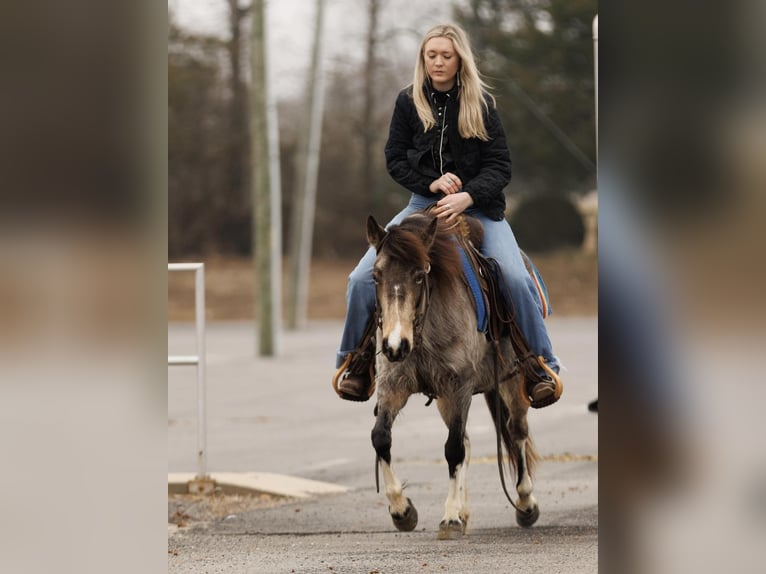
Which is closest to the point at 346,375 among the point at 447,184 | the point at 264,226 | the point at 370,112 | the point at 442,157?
the point at 447,184

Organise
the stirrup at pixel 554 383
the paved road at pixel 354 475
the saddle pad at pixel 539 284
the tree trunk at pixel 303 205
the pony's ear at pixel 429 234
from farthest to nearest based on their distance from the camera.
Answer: the tree trunk at pixel 303 205 → the saddle pad at pixel 539 284 → the stirrup at pixel 554 383 → the paved road at pixel 354 475 → the pony's ear at pixel 429 234

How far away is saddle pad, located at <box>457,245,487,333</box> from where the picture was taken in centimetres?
787

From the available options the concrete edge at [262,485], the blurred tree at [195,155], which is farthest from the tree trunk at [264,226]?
the blurred tree at [195,155]

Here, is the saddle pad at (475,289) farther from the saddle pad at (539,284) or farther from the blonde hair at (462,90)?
the saddle pad at (539,284)

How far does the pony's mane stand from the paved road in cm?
154

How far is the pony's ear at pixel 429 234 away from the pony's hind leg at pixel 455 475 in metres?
0.96

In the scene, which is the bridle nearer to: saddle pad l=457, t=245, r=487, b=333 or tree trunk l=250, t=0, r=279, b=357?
saddle pad l=457, t=245, r=487, b=333

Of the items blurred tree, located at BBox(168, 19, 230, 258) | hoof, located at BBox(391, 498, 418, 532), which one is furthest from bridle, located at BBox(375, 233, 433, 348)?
blurred tree, located at BBox(168, 19, 230, 258)

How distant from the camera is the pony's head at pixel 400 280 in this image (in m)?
6.88
